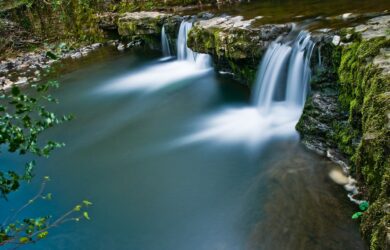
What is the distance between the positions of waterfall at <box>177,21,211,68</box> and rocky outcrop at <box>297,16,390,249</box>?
6.53m

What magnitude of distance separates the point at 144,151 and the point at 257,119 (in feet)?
8.75

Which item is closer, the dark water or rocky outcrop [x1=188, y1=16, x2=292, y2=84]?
the dark water

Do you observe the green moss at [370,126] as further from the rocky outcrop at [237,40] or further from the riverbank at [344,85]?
the rocky outcrop at [237,40]

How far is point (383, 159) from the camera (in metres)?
3.65

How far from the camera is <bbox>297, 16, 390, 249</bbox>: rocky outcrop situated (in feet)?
11.1

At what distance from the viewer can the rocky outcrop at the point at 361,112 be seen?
133 inches

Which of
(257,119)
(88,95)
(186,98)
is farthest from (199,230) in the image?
(88,95)

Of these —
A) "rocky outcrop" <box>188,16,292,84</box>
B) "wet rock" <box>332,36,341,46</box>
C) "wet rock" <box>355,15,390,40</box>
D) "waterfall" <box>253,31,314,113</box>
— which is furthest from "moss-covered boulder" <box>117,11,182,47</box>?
"wet rock" <box>355,15,390,40</box>

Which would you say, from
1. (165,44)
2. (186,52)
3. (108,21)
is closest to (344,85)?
(186,52)

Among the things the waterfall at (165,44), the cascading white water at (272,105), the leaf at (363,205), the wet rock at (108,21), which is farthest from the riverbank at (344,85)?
the wet rock at (108,21)

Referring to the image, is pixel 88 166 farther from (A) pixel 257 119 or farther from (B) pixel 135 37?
(B) pixel 135 37

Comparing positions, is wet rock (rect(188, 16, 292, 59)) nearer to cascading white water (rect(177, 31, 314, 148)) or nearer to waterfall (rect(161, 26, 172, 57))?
cascading white water (rect(177, 31, 314, 148))

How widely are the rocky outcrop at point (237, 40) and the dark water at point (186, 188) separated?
0.87 meters

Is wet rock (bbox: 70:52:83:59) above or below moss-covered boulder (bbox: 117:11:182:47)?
below
